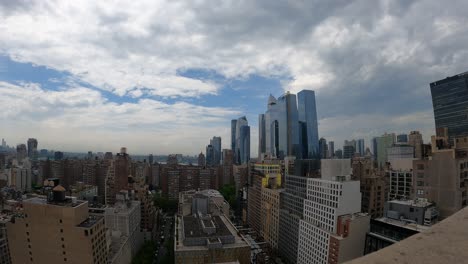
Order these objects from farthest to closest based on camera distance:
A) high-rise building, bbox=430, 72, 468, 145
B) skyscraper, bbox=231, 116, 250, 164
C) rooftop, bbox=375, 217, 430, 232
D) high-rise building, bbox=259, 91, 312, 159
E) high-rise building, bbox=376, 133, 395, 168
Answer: skyscraper, bbox=231, 116, 250, 164 < high-rise building, bbox=259, 91, 312, 159 < high-rise building, bbox=376, 133, 395, 168 < high-rise building, bbox=430, 72, 468, 145 < rooftop, bbox=375, 217, 430, 232

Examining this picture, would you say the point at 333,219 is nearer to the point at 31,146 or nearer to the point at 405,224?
the point at 405,224

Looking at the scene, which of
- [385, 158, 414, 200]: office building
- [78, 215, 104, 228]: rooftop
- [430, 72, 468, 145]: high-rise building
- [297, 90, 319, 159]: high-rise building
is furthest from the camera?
[297, 90, 319, 159]: high-rise building

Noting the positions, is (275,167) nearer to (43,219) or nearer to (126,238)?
(126,238)

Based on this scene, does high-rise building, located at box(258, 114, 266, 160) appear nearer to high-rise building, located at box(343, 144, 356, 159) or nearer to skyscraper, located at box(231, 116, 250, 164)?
skyscraper, located at box(231, 116, 250, 164)

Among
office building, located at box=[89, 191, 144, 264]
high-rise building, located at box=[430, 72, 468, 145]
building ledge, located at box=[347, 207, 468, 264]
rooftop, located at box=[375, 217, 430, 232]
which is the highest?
high-rise building, located at box=[430, 72, 468, 145]

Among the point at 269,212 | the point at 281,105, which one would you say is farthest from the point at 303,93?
the point at 269,212

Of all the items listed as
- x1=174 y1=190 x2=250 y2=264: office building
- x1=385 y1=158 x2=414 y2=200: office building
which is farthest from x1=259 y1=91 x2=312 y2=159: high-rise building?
x1=174 y1=190 x2=250 y2=264: office building

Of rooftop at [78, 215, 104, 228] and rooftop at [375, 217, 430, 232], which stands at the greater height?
rooftop at [78, 215, 104, 228]
